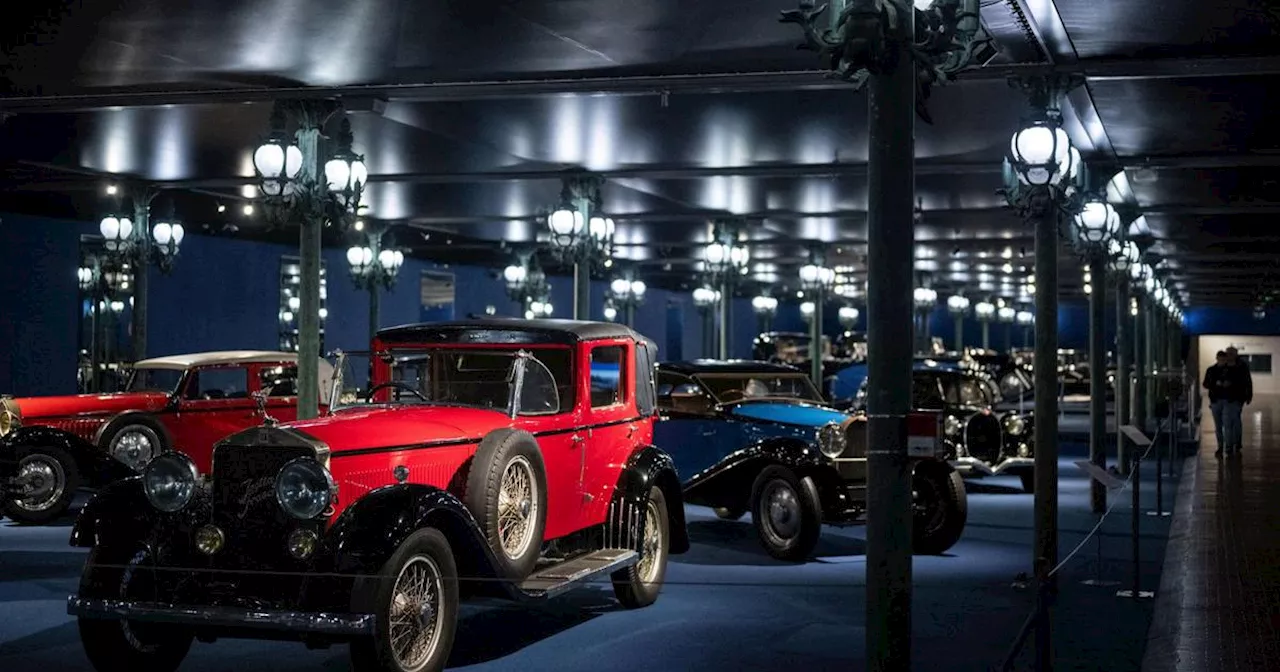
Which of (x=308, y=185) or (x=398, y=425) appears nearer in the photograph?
(x=398, y=425)

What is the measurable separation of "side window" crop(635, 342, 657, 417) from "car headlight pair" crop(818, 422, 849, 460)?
2262 millimetres

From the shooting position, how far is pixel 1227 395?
23844 mm

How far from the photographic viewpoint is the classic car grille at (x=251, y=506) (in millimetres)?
7559

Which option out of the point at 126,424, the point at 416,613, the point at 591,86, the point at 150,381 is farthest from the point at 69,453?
the point at 416,613

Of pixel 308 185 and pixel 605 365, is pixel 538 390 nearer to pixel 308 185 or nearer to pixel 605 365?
pixel 605 365

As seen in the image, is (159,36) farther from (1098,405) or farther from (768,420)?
(1098,405)

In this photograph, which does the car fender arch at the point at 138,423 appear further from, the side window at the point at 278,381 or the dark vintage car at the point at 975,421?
the dark vintage car at the point at 975,421

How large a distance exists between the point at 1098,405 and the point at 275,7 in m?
10.4

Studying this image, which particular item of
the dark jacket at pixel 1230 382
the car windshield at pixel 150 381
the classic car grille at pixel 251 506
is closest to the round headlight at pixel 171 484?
the classic car grille at pixel 251 506

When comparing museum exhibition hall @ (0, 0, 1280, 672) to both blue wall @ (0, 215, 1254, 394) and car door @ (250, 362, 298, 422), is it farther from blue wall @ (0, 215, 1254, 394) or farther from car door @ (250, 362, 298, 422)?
blue wall @ (0, 215, 1254, 394)

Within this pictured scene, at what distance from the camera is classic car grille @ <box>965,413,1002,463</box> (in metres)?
18.5

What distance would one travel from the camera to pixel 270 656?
856 centimetres

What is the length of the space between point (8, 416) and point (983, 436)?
1133 centimetres

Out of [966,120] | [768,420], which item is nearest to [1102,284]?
[966,120]
